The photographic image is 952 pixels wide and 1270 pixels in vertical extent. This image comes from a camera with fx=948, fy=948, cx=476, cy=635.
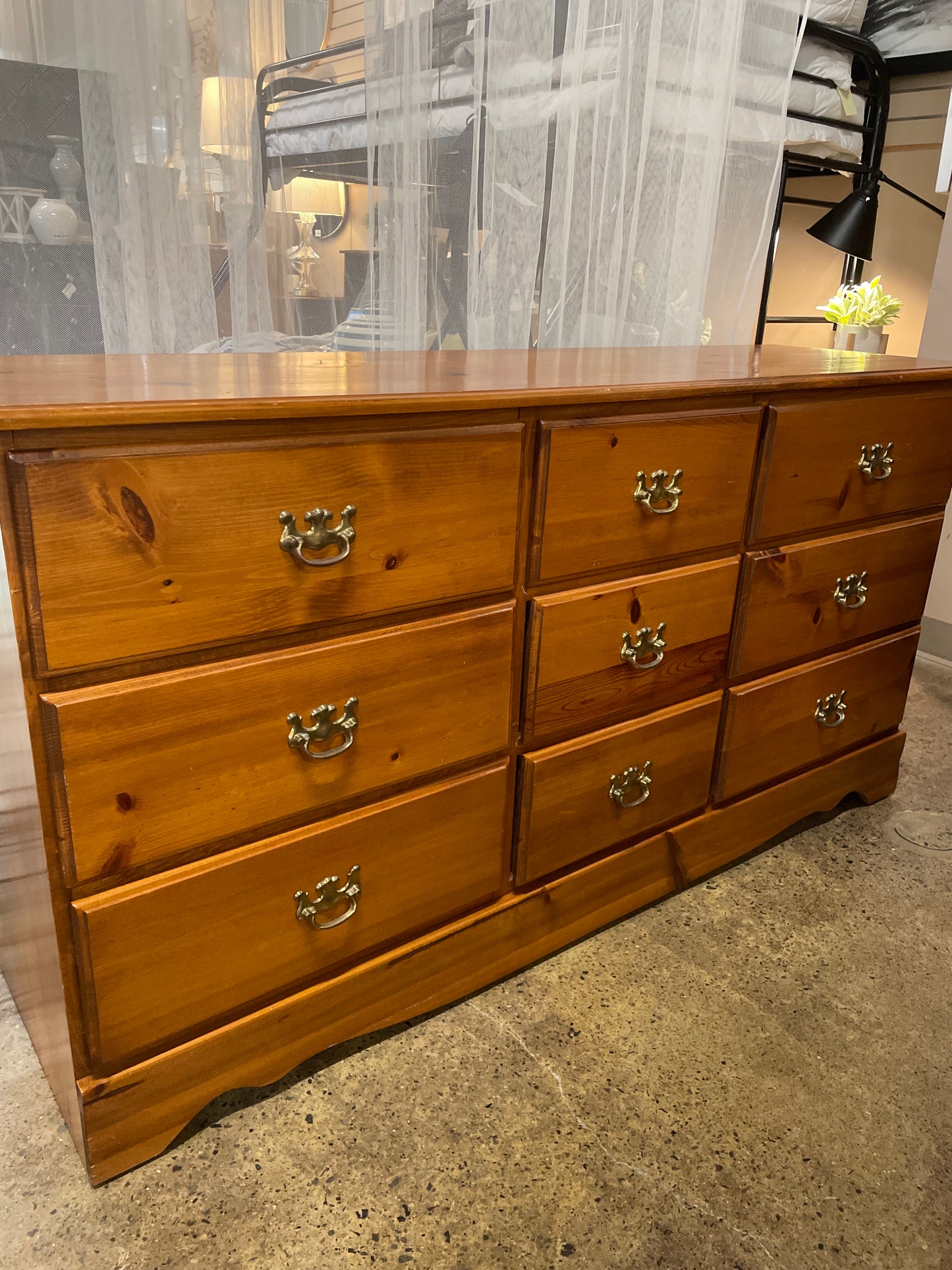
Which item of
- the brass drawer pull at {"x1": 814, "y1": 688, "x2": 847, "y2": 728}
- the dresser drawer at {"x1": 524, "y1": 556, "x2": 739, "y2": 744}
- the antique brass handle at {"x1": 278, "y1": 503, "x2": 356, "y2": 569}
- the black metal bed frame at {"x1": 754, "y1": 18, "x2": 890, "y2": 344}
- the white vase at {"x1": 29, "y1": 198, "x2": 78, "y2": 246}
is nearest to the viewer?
the antique brass handle at {"x1": 278, "y1": 503, "x2": 356, "y2": 569}

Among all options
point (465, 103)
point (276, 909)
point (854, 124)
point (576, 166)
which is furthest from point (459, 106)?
point (854, 124)

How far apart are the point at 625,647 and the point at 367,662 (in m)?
0.38

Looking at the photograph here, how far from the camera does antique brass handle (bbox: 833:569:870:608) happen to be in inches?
57.4

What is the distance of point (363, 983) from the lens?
108 centimetres

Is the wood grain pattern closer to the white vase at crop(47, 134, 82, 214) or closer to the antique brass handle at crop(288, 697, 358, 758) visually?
the antique brass handle at crop(288, 697, 358, 758)

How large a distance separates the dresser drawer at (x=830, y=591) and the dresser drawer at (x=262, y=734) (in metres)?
0.44

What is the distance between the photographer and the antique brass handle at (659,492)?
3.67 feet

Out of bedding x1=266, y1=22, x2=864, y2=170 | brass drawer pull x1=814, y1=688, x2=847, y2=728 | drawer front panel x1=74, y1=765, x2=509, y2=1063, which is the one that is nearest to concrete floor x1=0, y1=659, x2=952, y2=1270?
drawer front panel x1=74, y1=765, x2=509, y2=1063

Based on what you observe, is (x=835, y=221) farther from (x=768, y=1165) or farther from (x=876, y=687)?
(x=768, y=1165)

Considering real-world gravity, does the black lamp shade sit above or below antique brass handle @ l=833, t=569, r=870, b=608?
above

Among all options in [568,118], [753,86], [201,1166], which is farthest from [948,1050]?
[753,86]

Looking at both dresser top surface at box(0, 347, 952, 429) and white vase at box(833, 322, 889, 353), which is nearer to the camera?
dresser top surface at box(0, 347, 952, 429)

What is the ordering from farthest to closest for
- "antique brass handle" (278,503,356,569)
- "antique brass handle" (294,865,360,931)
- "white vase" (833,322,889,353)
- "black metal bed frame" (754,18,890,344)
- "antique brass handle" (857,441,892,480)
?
"black metal bed frame" (754,18,890,344), "white vase" (833,322,889,353), "antique brass handle" (857,441,892,480), "antique brass handle" (294,865,360,931), "antique brass handle" (278,503,356,569)

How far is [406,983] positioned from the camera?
44.5 inches
